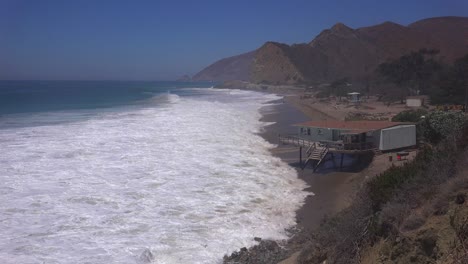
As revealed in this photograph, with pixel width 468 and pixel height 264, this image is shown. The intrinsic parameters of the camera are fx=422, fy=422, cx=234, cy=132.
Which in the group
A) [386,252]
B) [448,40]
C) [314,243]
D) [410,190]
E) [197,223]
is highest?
[448,40]

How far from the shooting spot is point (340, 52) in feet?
486

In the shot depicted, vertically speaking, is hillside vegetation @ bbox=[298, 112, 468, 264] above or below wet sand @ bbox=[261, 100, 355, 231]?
above

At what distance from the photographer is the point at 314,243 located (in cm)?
835

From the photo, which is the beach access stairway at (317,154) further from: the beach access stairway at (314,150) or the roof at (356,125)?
the roof at (356,125)

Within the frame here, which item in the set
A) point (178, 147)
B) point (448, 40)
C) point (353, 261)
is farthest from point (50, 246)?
point (448, 40)

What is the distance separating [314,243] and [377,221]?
1.89 meters

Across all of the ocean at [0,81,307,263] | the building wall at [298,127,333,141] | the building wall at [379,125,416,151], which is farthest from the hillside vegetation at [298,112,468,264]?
the building wall at [298,127,333,141]

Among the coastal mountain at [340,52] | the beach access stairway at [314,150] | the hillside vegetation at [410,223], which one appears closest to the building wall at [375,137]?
the beach access stairway at [314,150]

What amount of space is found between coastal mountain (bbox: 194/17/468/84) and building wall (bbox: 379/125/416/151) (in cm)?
11155

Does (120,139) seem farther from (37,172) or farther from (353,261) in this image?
(353,261)

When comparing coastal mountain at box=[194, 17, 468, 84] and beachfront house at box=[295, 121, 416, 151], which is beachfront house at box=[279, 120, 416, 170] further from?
coastal mountain at box=[194, 17, 468, 84]

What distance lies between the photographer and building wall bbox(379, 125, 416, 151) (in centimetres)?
1983

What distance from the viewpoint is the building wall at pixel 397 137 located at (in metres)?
19.8

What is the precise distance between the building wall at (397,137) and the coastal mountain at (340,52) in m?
112
